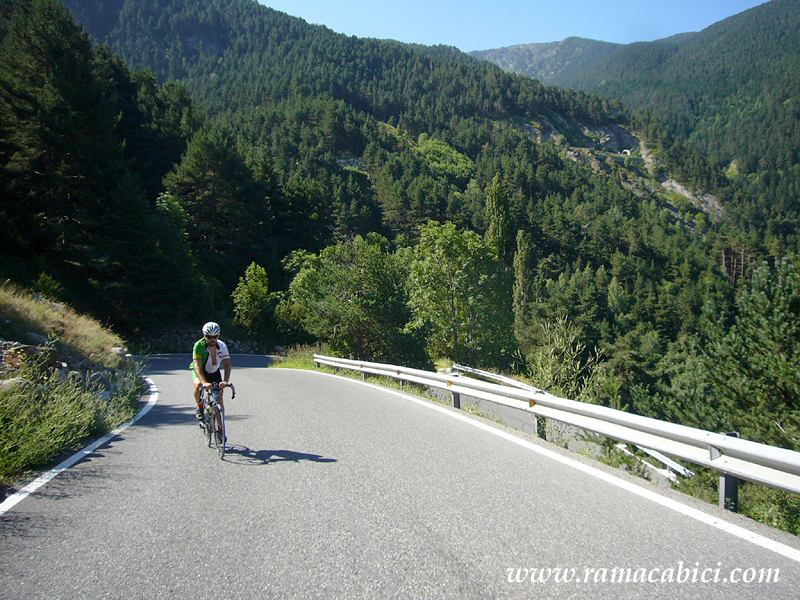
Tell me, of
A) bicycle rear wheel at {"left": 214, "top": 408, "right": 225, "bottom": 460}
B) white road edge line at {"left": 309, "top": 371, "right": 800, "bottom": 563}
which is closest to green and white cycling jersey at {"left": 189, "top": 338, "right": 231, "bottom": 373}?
bicycle rear wheel at {"left": 214, "top": 408, "right": 225, "bottom": 460}

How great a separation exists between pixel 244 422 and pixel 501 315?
95.7 feet

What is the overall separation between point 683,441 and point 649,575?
1.68m

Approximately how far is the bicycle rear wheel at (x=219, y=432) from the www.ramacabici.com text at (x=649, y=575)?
152 inches

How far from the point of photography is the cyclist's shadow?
Result: 202 inches

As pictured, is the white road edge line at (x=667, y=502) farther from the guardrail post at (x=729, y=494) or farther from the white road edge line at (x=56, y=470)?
the white road edge line at (x=56, y=470)

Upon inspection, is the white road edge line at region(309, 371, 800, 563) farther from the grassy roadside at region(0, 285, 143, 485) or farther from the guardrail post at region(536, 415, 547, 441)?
the grassy roadside at region(0, 285, 143, 485)

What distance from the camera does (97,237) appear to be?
29.8 metres

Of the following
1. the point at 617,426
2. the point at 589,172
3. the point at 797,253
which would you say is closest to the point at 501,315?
the point at 797,253

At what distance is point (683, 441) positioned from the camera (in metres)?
3.90

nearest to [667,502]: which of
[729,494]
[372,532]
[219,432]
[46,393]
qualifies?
[729,494]

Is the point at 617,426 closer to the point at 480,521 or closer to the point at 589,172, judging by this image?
the point at 480,521

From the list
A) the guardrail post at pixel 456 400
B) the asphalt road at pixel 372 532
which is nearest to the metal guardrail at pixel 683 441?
the asphalt road at pixel 372 532

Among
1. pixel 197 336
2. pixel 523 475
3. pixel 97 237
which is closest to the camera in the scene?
pixel 523 475

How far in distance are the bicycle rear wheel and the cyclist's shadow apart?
106 mm
